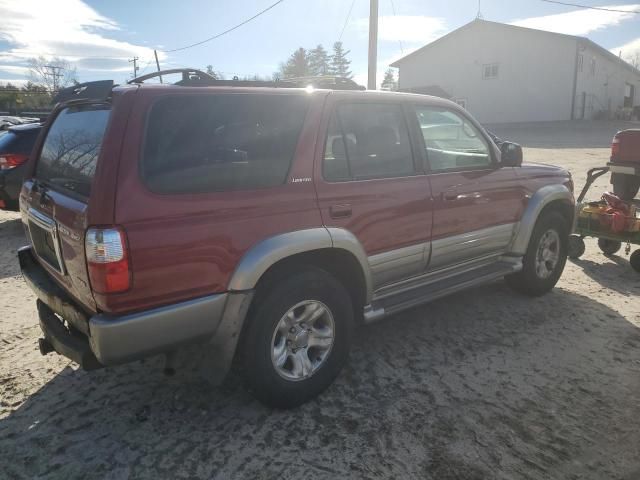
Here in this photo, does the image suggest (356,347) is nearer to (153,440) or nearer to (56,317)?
(153,440)

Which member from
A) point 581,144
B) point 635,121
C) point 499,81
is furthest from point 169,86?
point 635,121

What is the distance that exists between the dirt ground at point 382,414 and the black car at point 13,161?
3.76 m

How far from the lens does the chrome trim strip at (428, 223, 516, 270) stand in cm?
372

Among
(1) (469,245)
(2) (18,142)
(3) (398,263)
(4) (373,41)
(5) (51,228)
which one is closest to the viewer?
(5) (51,228)

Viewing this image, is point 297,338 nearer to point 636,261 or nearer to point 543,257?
point 543,257

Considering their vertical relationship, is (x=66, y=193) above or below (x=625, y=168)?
above

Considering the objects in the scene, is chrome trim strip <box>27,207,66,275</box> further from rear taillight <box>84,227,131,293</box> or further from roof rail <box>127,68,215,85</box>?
roof rail <box>127,68,215,85</box>

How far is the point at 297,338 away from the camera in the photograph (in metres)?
2.95

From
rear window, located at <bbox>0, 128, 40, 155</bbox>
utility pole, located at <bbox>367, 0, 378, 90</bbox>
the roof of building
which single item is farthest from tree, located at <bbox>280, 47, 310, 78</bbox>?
rear window, located at <bbox>0, 128, 40, 155</bbox>

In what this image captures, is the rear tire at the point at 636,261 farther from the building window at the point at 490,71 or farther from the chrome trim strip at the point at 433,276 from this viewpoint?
the building window at the point at 490,71

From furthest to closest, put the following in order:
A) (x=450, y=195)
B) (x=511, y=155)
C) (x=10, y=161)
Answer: (x=10, y=161) → (x=511, y=155) → (x=450, y=195)

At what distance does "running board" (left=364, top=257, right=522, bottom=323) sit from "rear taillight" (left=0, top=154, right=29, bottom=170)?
6.50m

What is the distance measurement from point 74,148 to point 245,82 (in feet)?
3.51

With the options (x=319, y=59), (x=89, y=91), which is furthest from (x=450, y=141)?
(x=319, y=59)
